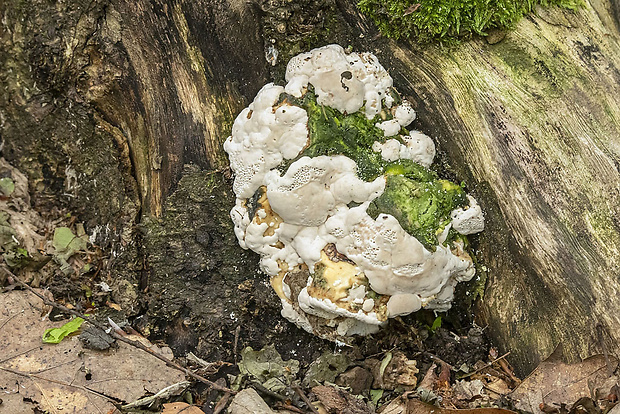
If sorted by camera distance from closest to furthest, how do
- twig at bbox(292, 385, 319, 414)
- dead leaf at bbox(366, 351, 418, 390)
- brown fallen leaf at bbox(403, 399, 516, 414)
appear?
brown fallen leaf at bbox(403, 399, 516, 414), twig at bbox(292, 385, 319, 414), dead leaf at bbox(366, 351, 418, 390)

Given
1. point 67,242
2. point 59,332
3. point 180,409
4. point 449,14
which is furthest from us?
point 67,242

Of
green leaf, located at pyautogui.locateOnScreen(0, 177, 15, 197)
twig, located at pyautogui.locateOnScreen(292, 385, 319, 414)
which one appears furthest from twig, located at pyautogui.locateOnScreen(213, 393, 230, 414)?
green leaf, located at pyautogui.locateOnScreen(0, 177, 15, 197)

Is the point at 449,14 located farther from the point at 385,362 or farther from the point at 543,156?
the point at 385,362

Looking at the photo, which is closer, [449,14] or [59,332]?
[449,14]

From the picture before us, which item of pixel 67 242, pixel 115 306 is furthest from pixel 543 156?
pixel 67 242

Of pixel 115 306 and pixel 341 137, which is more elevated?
pixel 341 137

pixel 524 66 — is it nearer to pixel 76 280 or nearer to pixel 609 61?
pixel 609 61

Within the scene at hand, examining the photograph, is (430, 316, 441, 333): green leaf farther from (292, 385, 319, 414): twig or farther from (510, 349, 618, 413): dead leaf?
(292, 385, 319, 414): twig

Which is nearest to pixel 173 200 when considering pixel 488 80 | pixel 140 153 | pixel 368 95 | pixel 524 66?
pixel 140 153
